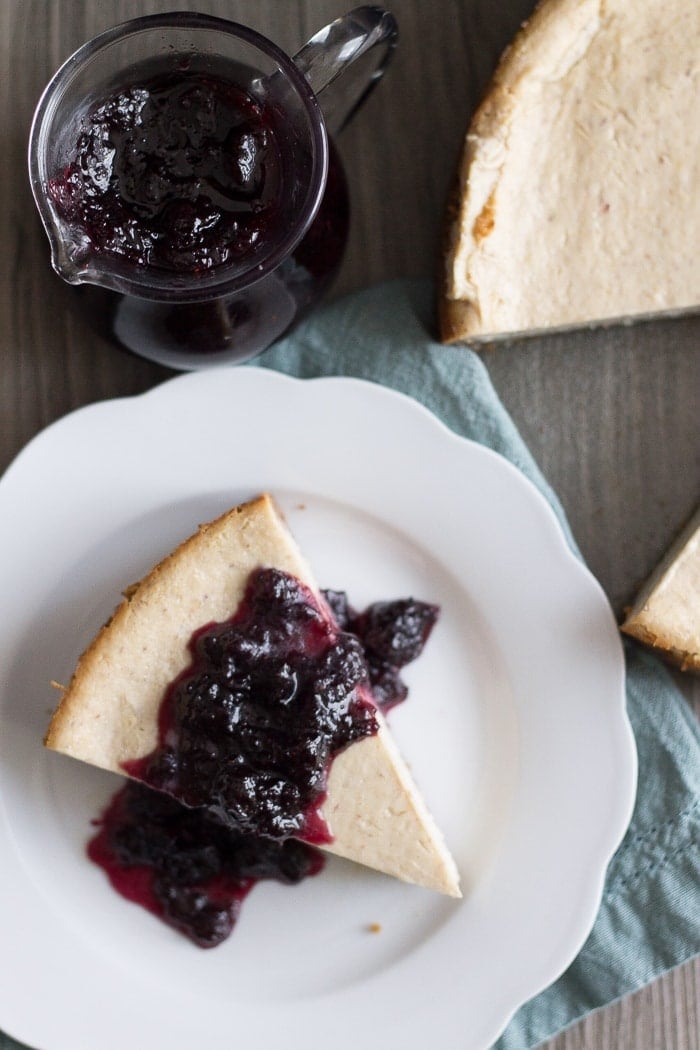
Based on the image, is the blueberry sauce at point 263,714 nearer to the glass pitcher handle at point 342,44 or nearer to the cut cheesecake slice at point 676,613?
the cut cheesecake slice at point 676,613

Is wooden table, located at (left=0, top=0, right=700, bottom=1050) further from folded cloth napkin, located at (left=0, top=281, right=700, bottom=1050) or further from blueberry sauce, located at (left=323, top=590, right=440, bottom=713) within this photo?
blueberry sauce, located at (left=323, top=590, right=440, bottom=713)

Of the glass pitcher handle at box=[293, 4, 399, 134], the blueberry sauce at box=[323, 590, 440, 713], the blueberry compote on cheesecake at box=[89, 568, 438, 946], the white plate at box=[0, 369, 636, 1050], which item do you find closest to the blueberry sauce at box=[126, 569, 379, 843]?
the blueberry compote on cheesecake at box=[89, 568, 438, 946]

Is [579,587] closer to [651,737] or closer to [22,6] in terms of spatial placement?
[651,737]

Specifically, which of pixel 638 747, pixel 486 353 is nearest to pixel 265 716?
pixel 638 747

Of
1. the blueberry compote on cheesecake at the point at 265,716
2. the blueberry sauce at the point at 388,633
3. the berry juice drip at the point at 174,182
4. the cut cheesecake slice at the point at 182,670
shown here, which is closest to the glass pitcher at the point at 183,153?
the berry juice drip at the point at 174,182

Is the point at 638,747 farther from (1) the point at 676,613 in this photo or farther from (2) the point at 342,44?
(2) the point at 342,44

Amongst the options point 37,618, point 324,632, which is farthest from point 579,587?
point 37,618
